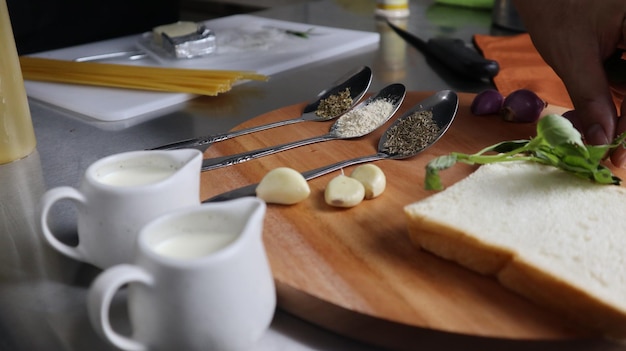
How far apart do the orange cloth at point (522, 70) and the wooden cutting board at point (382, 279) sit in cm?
49

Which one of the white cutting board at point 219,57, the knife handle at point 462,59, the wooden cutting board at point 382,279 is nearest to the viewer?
the wooden cutting board at point 382,279

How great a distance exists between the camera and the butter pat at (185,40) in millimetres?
1517

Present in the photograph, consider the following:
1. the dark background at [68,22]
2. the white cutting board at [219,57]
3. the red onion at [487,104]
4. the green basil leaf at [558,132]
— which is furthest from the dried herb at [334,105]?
the dark background at [68,22]

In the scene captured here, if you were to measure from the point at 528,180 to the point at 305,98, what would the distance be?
2.11 ft

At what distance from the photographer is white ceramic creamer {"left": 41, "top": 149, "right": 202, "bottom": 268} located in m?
0.63

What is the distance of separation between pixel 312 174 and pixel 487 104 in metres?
0.41

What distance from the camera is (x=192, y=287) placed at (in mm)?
507

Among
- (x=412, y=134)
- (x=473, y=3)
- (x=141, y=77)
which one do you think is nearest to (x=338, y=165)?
(x=412, y=134)

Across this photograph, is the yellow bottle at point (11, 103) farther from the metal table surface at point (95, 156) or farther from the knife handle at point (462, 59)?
the knife handle at point (462, 59)

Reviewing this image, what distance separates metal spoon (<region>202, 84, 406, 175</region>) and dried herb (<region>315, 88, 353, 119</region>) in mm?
24

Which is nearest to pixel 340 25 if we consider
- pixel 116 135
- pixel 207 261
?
pixel 116 135

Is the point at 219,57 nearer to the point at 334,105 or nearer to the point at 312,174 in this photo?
the point at 334,105

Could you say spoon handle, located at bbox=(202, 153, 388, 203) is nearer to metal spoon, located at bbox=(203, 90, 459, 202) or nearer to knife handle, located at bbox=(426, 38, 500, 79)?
metal spoon, located at bbox=(203, 90, 459, 202)

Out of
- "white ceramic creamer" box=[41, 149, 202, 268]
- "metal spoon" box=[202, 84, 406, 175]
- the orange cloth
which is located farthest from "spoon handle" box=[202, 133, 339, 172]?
the orange cloth
